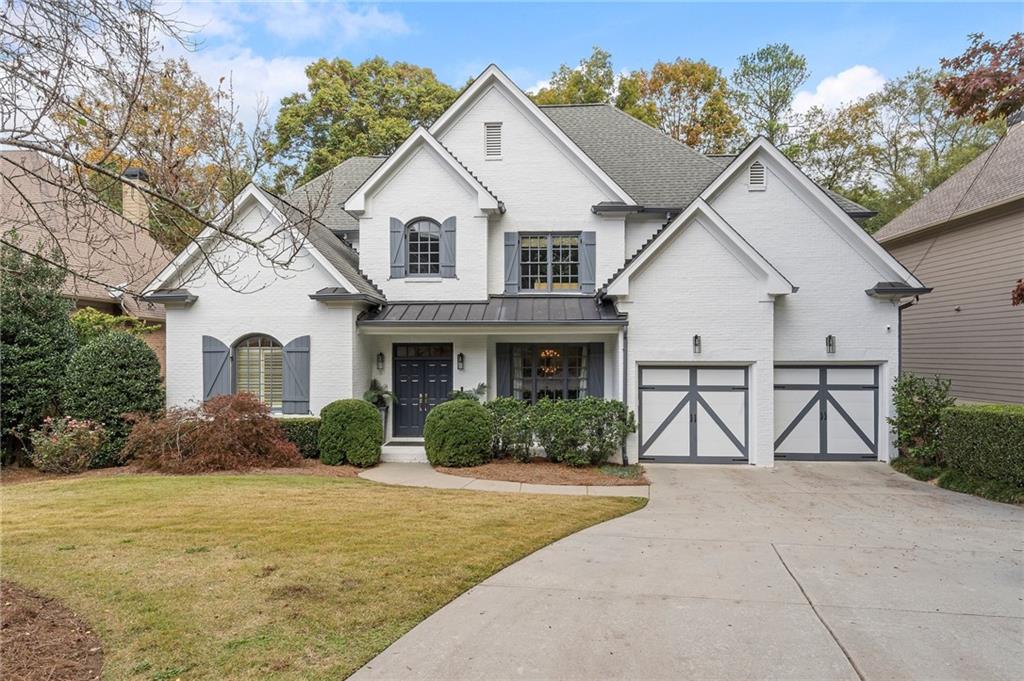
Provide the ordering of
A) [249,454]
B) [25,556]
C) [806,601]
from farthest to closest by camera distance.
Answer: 1. [249,454]
2. [25,556]
3. [806,601]

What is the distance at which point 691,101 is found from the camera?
27938 millimetres

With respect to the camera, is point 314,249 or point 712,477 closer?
point 712,477

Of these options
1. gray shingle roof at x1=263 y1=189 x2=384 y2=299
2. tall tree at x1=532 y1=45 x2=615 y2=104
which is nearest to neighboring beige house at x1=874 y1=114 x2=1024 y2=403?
gray shingle roof at x1=263 y1=189 x2=384 y2=299

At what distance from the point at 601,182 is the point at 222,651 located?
12129 millimetres

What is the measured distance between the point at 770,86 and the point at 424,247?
23343 millimetres

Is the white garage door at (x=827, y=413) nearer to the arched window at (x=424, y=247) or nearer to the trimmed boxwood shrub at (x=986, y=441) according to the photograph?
the trimmed boxwood shrub at (x=986, y=441)

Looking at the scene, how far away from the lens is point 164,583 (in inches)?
195

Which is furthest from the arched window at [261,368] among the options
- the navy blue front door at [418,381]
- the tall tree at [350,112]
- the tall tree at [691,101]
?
the tall tree at [691,101]

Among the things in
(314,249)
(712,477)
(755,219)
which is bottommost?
(712,477)

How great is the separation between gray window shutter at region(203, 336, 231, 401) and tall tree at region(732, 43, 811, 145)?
26.0 meters

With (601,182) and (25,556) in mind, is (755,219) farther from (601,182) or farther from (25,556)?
(25,556)

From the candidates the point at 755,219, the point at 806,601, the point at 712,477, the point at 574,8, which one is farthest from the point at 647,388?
the point at 574,8

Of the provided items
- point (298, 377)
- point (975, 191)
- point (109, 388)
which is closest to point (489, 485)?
point (298, 377)

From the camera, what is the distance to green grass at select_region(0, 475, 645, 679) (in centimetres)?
391
